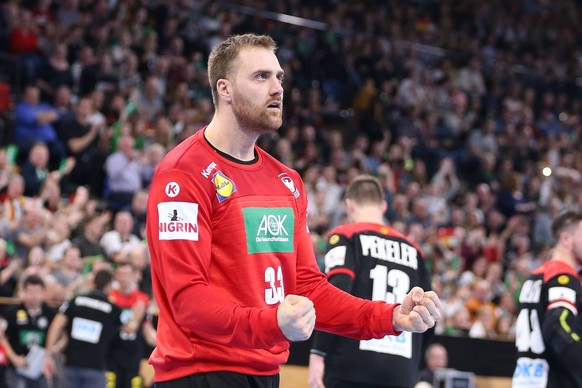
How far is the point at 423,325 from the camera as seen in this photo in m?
3.92

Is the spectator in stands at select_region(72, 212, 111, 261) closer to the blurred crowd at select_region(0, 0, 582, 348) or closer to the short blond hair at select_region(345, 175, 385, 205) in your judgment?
the blurred crowd at select_region(0, 0, 582, 348)

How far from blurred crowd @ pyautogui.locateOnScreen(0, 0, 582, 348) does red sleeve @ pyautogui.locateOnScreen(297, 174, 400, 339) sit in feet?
23.7

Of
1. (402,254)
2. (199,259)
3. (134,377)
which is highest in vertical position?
(199,259)

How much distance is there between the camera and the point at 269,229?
4117mm

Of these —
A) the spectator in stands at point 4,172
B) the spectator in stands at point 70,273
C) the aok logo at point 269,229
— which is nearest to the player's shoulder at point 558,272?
the aok logo at point 269,229

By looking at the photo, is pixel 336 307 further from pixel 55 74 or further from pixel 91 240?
pixel 55 74

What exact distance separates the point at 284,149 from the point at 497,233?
212 inches

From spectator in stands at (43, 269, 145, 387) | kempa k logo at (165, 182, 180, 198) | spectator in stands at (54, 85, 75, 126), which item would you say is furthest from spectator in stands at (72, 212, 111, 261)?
kempa k logo at (165, 182, 180, 198)

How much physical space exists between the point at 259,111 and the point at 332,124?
15.7 meters

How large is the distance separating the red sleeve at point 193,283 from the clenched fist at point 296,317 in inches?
2.7

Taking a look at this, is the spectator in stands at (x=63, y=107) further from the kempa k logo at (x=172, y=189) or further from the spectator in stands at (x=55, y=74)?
the kempa k logo at (x=172, y=189)

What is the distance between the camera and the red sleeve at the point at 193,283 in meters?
3.61

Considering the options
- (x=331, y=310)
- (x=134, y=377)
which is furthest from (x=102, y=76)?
(x=331, y=310)

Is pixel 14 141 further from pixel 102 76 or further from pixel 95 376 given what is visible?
pixel 95 376
